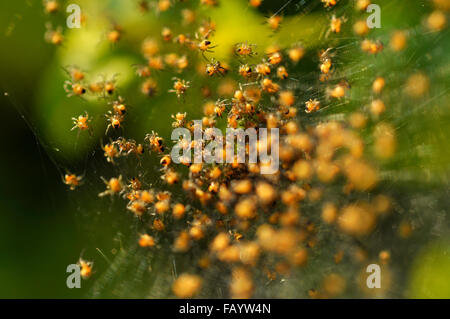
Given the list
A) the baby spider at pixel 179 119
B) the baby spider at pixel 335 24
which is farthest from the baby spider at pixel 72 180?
the baby spider at pixel 335 24

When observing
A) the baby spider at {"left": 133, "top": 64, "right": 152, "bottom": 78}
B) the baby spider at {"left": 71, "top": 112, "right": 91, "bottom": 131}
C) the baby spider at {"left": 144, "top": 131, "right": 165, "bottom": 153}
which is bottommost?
the baby spider at {"left": 144, "top": 131, "right": 165, "bottom": 153}

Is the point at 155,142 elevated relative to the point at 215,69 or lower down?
lower down

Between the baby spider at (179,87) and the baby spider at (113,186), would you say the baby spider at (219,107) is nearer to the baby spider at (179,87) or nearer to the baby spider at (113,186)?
the baby spider at (179,87)

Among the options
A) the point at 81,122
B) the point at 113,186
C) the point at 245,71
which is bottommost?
the point at 113,186

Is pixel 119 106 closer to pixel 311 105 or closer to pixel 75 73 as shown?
pixel 75 73

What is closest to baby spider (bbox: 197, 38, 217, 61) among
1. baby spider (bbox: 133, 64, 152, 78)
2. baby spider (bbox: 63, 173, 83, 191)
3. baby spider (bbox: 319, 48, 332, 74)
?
baby spider (bbox: 133, 64, 152, 78)

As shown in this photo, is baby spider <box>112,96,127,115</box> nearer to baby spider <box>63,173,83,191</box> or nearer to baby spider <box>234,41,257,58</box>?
baby spider <box>63,173,83,191</box>

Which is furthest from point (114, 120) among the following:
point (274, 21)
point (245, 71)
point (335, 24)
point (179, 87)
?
point (335, 24)
